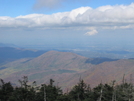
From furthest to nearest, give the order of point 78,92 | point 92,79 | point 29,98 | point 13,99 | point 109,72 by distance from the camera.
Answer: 1. point 109,72
2. point 92,79
3. point 78,92
4. point 29,98
5. point 13,99

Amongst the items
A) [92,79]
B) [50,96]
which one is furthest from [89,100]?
[92,79]

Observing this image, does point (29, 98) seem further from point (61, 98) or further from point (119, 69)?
point (119, 69)

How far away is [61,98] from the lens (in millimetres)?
40594

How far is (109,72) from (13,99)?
542 feet

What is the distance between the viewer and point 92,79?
581ft

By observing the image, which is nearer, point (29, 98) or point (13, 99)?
point (13, 99)

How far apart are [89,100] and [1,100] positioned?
22776 millimetres

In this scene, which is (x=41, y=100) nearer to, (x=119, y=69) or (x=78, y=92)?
(x=78, y=92)

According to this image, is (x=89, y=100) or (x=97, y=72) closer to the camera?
(x=89, y=100)

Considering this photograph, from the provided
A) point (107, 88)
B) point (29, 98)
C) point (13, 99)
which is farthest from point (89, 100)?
point (13, 99)

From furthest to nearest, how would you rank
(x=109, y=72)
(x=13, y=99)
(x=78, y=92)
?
(x=109, y=72), (x=78, y=92), (x=13, y=99)

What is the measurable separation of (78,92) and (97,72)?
496 ft

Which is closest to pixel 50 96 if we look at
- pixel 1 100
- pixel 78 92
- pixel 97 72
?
pixel 78 92

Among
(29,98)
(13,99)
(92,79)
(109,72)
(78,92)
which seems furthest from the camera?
(109,72)
